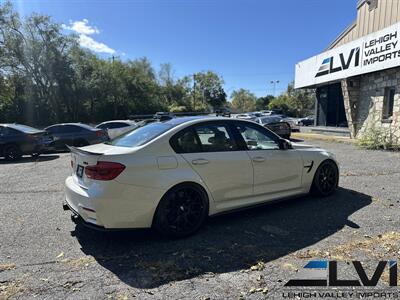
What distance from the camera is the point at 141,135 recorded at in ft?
14.8

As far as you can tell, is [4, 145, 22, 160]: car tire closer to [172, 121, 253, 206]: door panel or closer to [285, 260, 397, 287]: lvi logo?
[172, 121, 253, 206]: door panel

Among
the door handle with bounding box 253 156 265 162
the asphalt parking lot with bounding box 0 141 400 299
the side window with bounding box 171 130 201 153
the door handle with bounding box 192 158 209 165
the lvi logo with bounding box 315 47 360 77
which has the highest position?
the lvi logo with bounding box 315 47 360 77

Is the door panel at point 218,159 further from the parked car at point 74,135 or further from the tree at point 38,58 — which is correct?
the tree at point 38,58

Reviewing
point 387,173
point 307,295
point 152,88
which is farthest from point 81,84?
point 307,295

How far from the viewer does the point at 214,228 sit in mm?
4586

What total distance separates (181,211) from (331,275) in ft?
6.18

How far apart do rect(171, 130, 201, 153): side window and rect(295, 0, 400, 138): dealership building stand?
12098mm

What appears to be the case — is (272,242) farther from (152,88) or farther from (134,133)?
(152,88)

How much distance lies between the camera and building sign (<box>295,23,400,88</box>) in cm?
1337

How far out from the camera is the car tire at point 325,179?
5836 mm

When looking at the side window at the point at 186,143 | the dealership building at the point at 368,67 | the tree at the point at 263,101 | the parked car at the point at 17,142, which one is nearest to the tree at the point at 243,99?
the tree at the point at 263,101

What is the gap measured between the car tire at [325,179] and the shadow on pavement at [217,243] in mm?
541

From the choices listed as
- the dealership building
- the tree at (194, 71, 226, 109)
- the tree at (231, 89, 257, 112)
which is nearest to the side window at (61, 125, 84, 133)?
the dealership building

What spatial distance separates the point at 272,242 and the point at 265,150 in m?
1.51
